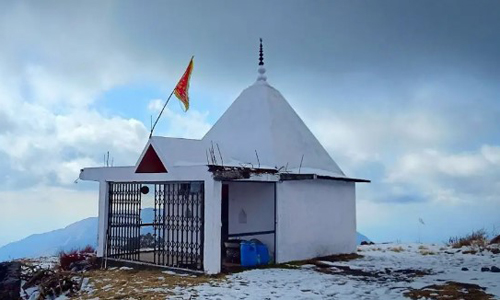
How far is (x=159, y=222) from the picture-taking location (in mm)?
13422

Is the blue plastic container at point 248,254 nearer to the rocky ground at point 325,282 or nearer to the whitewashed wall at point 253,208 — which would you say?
the rocky ground at point 325,282

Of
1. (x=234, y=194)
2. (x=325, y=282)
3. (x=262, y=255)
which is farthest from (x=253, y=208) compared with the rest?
(x=325, y=282)

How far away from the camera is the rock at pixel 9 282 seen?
1056 centimetres

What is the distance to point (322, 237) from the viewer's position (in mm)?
15242

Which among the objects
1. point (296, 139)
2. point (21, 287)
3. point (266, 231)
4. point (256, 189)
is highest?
point (296, 139)

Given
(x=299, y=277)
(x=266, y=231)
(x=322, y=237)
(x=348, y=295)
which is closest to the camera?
(x=348, y=295)

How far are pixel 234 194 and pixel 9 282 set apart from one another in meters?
6.66

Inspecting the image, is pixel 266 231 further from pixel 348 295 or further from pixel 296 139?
pixel 348 295

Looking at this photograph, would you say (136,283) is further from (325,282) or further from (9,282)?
(325,282)

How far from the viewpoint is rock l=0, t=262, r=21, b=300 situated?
10.6 metres

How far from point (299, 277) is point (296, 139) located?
5567mm

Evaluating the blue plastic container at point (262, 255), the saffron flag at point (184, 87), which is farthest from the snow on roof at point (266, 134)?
the blue plastic container at point (262, 255)

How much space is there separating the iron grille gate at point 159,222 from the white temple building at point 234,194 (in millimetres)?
28

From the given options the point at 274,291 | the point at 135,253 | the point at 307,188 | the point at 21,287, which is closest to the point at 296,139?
the point at 307,188
